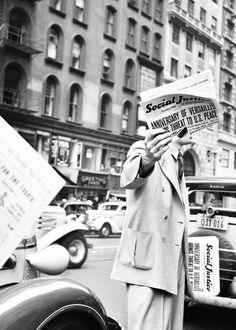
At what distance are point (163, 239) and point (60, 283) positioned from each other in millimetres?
684

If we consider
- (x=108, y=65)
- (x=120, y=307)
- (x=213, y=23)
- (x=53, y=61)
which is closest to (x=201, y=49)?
(x=213, y=23)

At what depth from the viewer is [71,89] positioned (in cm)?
2961

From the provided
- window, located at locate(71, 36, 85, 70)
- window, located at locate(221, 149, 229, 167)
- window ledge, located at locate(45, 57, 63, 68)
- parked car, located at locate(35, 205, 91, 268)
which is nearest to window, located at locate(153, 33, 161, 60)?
window, located at locate(71, 36, 85, 70)

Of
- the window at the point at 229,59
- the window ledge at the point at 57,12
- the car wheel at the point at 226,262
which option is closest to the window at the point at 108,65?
the window ledge at the point at 57,12

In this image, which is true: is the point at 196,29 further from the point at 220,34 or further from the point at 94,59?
the point at 94,59

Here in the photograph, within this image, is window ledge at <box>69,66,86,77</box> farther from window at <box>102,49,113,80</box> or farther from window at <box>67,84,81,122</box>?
window at <box>102,49,113,80</box>

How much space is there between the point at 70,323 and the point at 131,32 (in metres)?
33.5

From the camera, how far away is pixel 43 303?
2.46 metres

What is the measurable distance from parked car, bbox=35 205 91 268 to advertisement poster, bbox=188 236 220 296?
13.9 feet

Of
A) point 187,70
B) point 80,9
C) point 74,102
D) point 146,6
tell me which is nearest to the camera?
point 74,102

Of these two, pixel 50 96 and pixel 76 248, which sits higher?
pixel 50 96

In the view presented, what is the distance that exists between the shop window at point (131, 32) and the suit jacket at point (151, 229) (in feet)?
106

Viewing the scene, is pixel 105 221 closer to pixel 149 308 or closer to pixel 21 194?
pixel 149 308

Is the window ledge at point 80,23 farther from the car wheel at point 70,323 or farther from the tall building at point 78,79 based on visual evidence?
the car wheel at point 70,323
